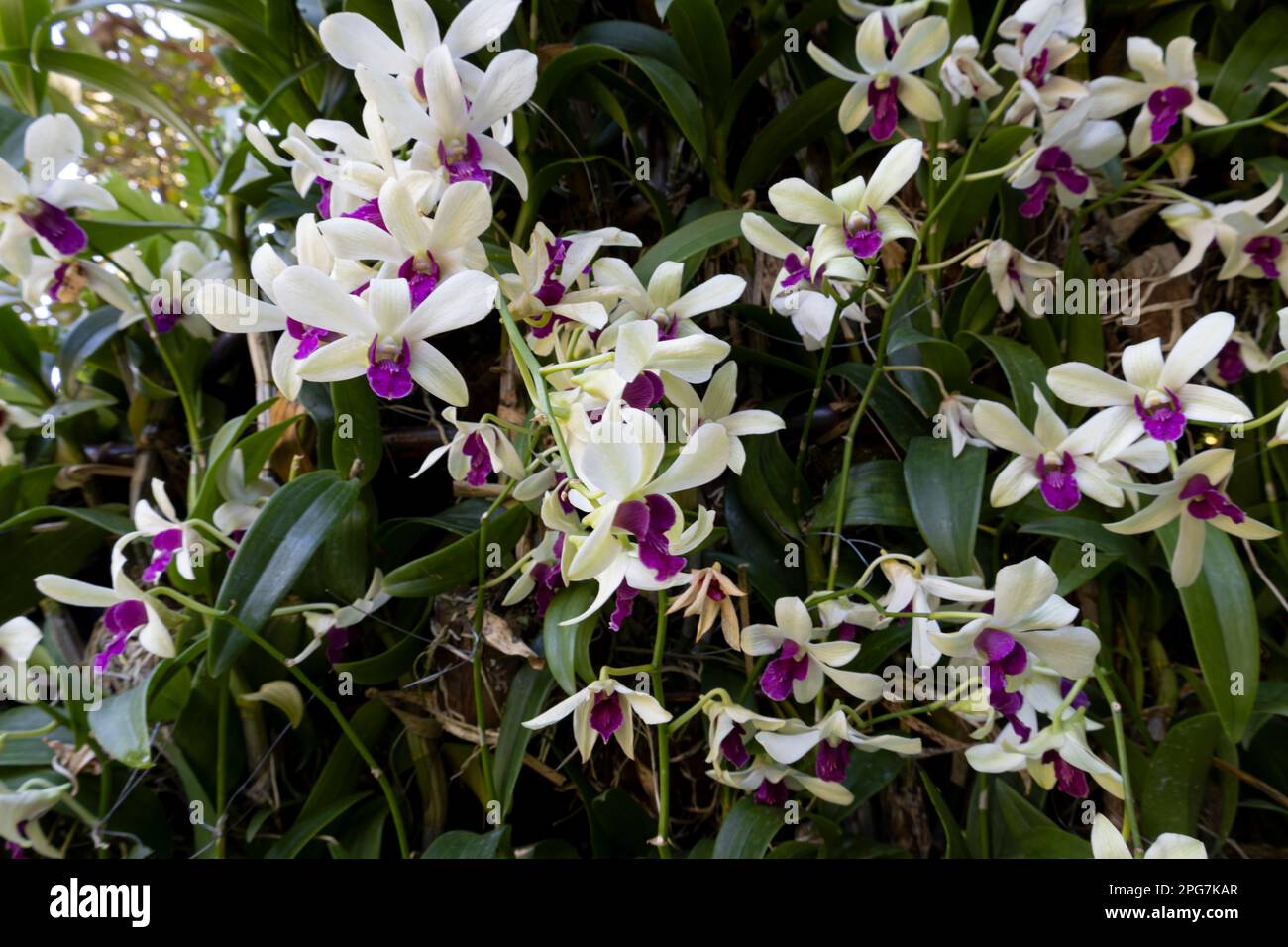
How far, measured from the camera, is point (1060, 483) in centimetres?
73

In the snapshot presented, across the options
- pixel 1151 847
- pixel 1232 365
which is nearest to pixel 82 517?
pixel 1151 847

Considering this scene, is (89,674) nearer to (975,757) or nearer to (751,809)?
(751,809)

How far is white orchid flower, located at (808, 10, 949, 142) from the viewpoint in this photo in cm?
82

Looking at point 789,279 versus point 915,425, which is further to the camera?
point 915,425

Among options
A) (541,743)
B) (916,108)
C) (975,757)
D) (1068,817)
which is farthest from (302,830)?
(916,108)

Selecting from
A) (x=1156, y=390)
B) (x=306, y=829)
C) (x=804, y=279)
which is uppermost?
(x=804, y=279)

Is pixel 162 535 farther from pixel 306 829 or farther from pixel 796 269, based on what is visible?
pixel 796 269

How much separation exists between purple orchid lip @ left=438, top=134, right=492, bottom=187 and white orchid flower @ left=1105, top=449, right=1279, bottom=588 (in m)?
0.55

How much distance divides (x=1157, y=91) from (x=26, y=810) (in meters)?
1.34

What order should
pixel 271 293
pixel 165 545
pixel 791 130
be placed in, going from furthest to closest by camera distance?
pixel 791 130
pixel 165 545
pixel 271 293

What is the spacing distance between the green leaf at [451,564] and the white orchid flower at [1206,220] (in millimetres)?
759

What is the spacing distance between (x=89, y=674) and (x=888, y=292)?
0.95 metres

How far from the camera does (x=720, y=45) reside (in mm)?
911

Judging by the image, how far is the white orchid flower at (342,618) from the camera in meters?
0.86
